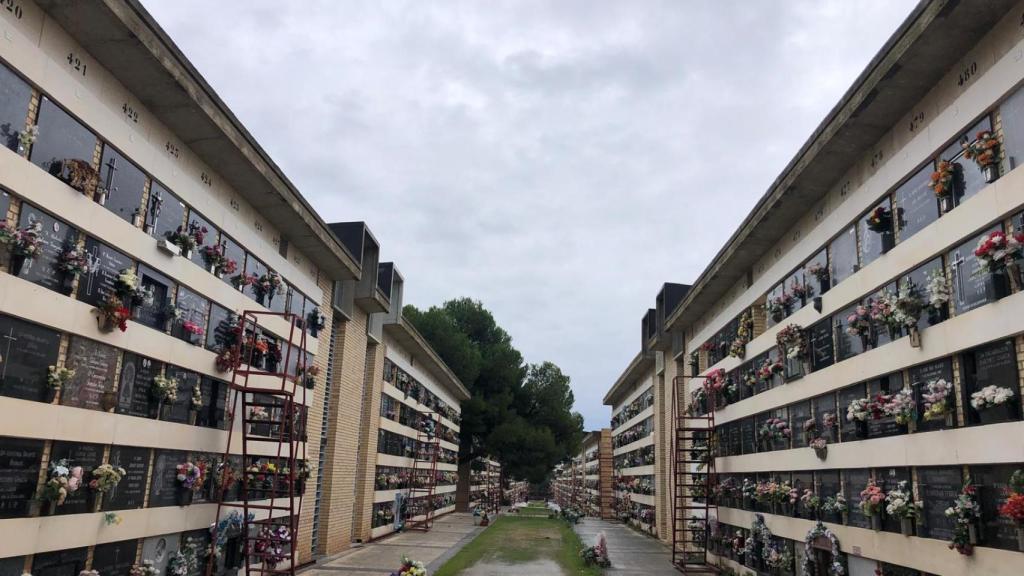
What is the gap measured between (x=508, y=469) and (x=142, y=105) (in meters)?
48.4

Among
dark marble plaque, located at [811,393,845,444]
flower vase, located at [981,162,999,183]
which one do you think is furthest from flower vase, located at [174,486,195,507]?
flower vase, located at [981,162,999,183]

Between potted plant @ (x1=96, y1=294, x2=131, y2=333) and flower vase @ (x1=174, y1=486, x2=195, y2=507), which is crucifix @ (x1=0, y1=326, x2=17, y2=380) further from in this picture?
flower vase @ (x1=174, y1=486, x2=195, y2=507)

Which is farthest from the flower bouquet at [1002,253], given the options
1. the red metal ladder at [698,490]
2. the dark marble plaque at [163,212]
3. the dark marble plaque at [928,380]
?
the red metal ladder at [698,490]

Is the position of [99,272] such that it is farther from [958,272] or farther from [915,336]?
[958,272]

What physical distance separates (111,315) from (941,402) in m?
12.5

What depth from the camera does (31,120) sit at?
32.2 ft

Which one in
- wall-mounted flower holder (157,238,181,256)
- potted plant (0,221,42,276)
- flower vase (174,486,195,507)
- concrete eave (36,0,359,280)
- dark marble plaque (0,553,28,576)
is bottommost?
dark marble plaque (0,553,28,576)

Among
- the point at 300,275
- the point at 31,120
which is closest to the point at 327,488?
the point at 300,275

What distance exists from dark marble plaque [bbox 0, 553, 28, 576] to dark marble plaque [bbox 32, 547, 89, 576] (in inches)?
9.2

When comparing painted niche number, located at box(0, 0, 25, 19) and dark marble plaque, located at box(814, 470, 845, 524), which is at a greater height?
painted niche number, located at box(0, 0, 25, 19)

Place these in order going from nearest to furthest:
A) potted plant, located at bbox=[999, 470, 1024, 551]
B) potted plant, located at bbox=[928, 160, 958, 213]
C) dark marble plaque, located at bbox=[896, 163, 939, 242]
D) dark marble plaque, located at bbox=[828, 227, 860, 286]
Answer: potted plant, located at bbox=[999, 470, 1024, 551]
potted plant, located at bbox=[928, 160, 958, 213]
dark marble plaque, located at bbox=[896, 163, 939, 242]
dark marble plaque, located at bbox=[828, 227, 860, 286]

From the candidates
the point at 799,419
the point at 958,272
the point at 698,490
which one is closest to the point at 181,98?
the point at 958,272

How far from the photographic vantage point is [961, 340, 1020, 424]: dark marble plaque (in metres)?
9.48

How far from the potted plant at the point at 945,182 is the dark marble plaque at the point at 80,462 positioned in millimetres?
13479
